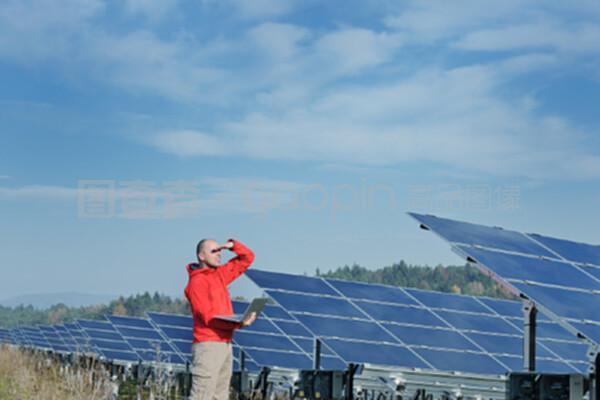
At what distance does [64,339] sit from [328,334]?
33.1m

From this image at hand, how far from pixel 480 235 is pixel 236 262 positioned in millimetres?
3582

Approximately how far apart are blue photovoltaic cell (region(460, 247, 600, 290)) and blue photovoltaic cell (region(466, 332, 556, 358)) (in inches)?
171

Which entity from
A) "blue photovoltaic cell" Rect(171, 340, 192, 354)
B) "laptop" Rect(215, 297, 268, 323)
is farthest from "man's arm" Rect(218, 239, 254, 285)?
"blue photovoltaic cell" Rect(171, 340, 192, 354)

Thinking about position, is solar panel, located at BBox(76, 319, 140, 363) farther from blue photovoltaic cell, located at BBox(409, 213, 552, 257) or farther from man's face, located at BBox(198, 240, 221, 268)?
man's face, located at BBox(198, 240, 221, 268)

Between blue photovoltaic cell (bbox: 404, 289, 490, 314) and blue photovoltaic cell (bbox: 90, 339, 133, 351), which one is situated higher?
blue photovoltaic cell (bbox: 404, 289, 490, 314)

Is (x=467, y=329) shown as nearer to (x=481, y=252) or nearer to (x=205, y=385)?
(x=481, y=252)

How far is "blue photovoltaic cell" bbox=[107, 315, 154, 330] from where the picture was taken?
34.2 m

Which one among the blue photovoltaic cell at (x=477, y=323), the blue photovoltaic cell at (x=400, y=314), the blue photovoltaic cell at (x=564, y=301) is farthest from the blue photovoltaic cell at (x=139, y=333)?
the blue photovoltaic cell at (x=564, y=301)

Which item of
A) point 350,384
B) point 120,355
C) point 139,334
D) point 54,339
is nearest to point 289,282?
point 350,384

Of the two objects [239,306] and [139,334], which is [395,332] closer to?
[239,306]

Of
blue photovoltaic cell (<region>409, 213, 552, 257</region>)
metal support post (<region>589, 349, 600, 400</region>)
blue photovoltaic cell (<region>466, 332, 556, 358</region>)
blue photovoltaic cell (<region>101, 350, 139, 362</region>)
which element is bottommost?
blue photovoltaic cell (<region>101, 350, 139, 362</region>)

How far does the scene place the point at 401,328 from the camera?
15.0 metres

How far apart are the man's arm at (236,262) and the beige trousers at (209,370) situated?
26.2 inches

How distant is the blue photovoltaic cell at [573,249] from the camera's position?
11836mm
